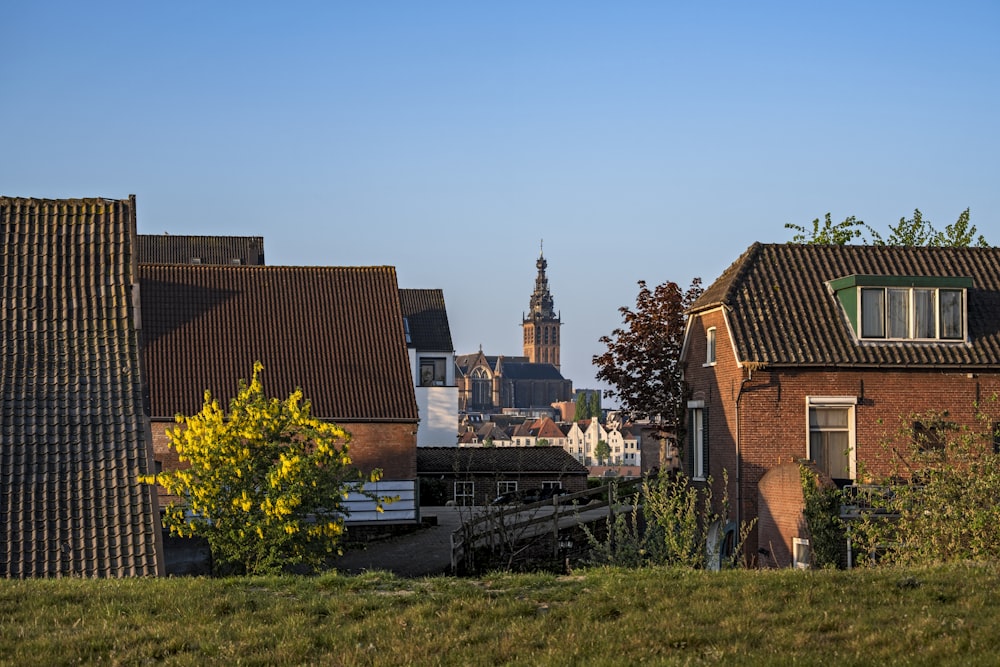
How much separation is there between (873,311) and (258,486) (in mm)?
16802

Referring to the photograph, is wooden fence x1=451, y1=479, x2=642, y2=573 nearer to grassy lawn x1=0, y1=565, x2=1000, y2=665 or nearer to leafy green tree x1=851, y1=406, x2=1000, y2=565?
leafy green tree x1=851, y1=406, x2=1000, y2=565

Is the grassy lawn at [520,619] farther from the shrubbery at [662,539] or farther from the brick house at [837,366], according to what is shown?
the brick house at [837,366]

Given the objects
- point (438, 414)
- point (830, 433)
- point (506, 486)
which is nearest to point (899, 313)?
point (830, 433)

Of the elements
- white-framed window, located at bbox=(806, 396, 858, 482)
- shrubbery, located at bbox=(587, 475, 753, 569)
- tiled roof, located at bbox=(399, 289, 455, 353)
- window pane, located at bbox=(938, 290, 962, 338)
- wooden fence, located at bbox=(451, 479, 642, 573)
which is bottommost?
wooden fence, located at bbox=(451, 479, 642, 573)

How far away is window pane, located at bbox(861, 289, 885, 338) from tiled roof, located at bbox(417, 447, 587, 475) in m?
19.1

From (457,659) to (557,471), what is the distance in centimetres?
3827

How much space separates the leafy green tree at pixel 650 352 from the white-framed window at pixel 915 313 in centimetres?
886

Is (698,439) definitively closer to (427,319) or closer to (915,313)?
(915,313)

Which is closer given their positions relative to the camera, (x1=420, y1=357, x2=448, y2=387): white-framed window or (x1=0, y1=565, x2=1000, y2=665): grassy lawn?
(x1=0, y1=565, x2=1000, y2=665): grassy lawn

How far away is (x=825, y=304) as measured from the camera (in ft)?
101

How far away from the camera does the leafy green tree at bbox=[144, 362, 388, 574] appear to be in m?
20.8

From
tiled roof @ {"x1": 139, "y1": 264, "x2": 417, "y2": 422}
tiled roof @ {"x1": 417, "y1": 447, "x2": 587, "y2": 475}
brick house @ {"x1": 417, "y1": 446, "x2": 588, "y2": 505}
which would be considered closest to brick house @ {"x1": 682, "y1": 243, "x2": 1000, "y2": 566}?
tiled roof @ {"x1": 139, "y1": 264, "x2": 417, "y2": 422}

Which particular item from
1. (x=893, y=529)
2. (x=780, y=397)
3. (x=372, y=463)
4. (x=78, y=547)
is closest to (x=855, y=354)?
(x=780, y=397)

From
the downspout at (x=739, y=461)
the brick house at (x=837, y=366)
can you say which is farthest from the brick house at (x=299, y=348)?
the downspout at (x=739, y=461)
